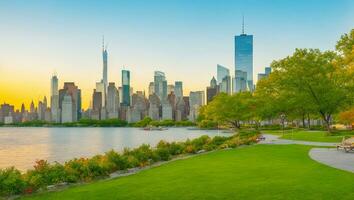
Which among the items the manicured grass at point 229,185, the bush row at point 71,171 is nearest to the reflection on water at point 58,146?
the bush row at point 71,171

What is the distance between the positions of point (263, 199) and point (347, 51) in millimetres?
41098

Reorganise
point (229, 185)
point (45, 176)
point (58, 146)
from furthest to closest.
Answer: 1. point (58, 146)
2. point (45, 176)
3. point (229, 185)

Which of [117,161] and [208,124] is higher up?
[208,124]

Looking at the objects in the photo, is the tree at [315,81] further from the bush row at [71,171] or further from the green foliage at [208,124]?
the green foliage at [208,124]

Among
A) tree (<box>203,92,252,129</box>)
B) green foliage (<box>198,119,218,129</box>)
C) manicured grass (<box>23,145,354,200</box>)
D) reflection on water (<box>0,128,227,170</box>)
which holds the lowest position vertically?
reflection on water (<box>0,128,227,170</box>)

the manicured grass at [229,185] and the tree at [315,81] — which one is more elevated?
the tree at [315,81]

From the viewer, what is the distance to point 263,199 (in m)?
13.9

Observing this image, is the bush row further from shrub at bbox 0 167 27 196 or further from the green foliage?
the green foliage

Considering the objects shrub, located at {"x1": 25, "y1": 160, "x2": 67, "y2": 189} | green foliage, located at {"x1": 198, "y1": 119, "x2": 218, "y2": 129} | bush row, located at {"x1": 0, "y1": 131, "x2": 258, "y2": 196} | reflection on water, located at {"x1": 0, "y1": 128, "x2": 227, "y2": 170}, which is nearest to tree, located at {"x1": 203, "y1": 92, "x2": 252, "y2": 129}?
reflection on water, located at {"x1": 0, "y1": 128, "x2": 227, "y2": 170}

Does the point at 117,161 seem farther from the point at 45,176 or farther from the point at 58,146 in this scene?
the point at 58,146

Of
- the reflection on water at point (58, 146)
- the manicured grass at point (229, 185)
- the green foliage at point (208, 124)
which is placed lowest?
the reflection on water at point (58, 146)

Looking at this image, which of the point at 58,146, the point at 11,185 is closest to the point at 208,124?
the point at 58,146

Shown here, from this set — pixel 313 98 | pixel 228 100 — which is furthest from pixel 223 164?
pixel 228 100

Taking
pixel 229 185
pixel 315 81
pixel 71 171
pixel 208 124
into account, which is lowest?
pixel 229 185
